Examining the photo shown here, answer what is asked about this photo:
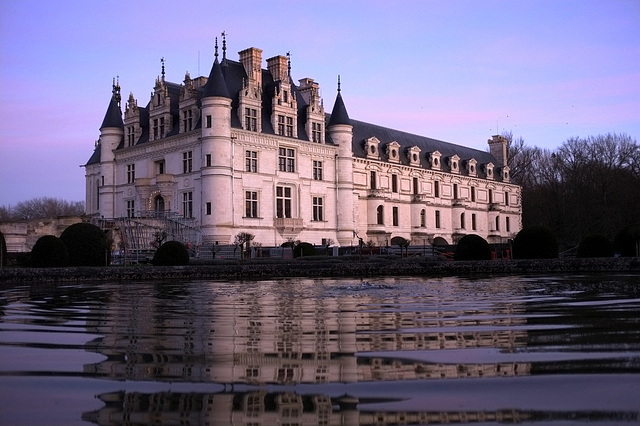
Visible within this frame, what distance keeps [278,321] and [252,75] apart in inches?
1763

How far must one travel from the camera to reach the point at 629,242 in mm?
27594

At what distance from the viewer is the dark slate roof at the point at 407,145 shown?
59.9 metres

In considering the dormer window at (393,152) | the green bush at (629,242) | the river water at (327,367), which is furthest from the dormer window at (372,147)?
the river water at (327,367)

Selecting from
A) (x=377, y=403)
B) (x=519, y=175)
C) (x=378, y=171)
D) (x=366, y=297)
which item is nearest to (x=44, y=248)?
(x=366, y=297)

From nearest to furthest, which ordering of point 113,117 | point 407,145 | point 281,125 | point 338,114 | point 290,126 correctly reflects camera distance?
point 281,125, point 290,126, point 338,114, point 113,117, point 407,145

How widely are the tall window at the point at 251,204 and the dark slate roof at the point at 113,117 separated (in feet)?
48.8

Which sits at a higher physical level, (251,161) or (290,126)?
(290,126)

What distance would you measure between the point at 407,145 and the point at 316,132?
1617cm

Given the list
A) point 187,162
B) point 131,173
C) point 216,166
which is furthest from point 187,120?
point 131,173

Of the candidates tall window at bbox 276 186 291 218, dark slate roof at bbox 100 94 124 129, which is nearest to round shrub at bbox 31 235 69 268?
tall window at bbox 276 186 291 218

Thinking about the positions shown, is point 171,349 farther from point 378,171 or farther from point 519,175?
point 519,175

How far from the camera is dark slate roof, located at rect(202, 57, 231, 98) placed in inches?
1789

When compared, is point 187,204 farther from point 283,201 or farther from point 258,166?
point 283,201

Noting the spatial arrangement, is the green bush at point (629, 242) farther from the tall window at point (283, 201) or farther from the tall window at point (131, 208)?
the tall window at point (131, 208)
